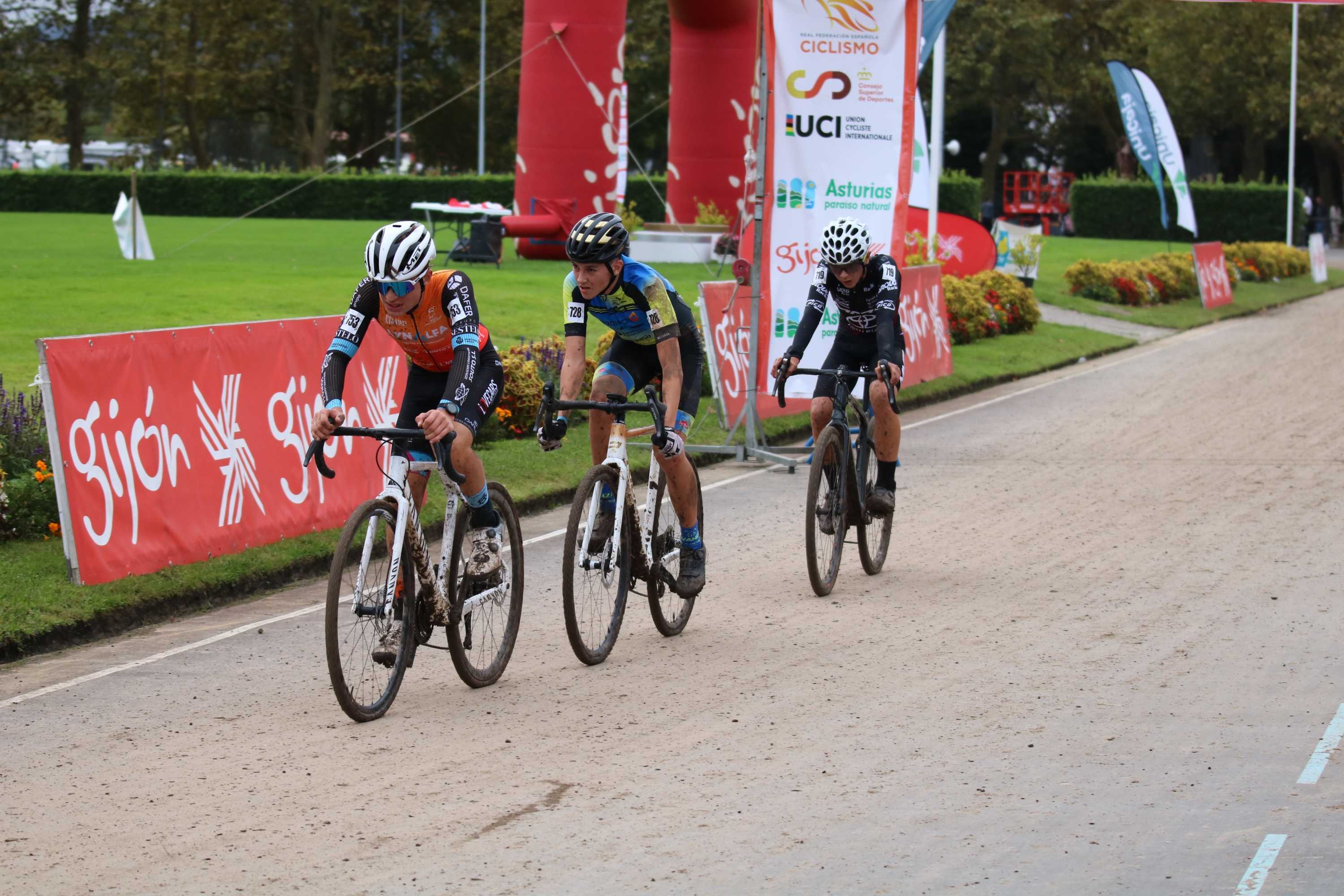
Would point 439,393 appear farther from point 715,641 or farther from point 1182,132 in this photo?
point 1182,132

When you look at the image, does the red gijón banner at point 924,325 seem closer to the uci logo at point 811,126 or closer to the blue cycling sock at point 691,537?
the uci logo at point 811,126

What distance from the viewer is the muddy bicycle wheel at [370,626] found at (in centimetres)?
681

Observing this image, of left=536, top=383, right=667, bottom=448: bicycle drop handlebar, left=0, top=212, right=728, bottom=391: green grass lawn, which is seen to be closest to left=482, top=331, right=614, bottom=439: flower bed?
left=0, top=212, right=728, bottom=391: green grass lawn

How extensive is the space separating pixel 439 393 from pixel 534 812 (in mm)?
2556

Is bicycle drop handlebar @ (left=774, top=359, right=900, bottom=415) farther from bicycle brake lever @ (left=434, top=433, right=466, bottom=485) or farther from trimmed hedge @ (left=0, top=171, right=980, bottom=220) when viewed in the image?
trimmed hedge @ (left=0, top=171, right=980, bottom=220)

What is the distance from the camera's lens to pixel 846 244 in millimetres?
10039

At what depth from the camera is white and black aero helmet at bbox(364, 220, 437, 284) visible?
702cm

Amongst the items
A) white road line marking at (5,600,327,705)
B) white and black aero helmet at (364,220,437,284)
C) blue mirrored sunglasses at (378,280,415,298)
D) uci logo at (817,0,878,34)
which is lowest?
white road line marking at (5,600,327,705)

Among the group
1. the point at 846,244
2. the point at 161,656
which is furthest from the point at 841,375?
the point at 161,656

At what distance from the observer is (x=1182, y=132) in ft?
246

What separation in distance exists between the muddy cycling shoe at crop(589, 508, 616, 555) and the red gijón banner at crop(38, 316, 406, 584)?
305cm

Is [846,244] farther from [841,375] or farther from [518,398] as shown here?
[518,398]

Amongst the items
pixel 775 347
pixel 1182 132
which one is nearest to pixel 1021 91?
pixel 1182 132

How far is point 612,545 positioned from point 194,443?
3.37 m
